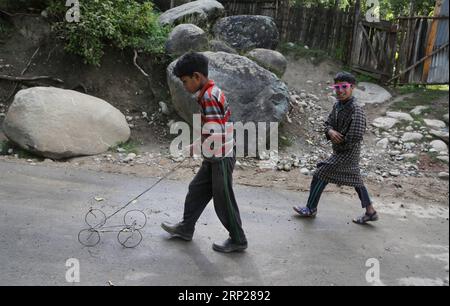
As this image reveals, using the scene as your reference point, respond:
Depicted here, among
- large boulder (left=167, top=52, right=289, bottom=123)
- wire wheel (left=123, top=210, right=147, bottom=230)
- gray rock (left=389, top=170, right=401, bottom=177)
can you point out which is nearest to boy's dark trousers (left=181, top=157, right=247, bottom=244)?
wire wheel (left=123, top=210, right=147, bottom=230)

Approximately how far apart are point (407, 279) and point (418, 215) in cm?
172

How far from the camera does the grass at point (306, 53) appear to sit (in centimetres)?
1045

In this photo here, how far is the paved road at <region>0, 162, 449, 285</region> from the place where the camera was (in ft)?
10.5

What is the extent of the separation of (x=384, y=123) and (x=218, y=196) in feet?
18.0

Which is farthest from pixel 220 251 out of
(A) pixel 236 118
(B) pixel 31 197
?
(A) pixel 236 118

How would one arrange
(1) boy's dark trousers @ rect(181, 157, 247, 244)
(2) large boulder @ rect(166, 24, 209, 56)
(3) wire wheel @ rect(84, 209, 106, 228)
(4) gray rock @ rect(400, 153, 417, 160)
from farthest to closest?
(2) large boulder @ rect(166, 24, 209, 56) < (4) gray rock @ rect(400, 153, 417, 160) < (3) wire wheel @ rect(84, 209, 106, 228) < (1) boy's dark trousers @ rect(181, 157, 247, 244)

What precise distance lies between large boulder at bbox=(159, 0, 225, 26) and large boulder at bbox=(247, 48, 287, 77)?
1.49 meters

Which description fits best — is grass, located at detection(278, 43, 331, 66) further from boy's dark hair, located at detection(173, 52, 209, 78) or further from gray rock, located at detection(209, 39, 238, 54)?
boy's dark hair, located at detection(173, 52, 209, 78)

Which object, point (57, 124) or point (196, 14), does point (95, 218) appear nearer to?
point (57, 124)

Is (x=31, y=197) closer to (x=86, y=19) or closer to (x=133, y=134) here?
(x=133, y=134)

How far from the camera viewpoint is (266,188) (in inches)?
211

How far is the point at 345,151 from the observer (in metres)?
4.17

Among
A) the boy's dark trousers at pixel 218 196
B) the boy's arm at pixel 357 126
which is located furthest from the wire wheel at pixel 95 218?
the boy's arm at pixel 357 126
